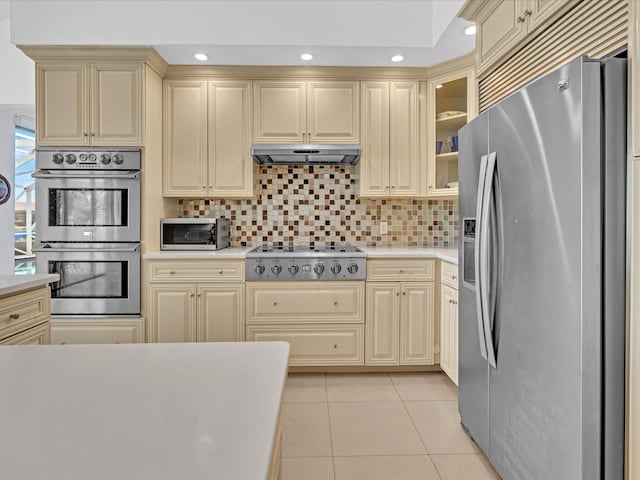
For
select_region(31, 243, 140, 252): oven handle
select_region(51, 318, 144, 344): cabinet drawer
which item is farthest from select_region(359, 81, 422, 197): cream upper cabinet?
select_region(51, 318, 144, 344): cabinet drawer

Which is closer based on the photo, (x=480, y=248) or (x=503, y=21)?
(x=480, y=248)

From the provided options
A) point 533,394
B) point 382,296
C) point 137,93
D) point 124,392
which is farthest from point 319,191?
point 124,392

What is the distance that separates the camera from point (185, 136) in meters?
3.36

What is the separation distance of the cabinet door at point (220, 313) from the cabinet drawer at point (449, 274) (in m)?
1.47

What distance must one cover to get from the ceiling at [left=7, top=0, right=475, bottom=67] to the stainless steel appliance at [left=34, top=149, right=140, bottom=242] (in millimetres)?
804

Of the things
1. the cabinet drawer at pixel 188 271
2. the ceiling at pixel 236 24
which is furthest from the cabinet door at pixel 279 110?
the cabinet drawer at pixel 188 271

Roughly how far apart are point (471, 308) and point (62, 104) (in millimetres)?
3110

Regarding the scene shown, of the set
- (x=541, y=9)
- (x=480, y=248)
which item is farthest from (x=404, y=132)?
(x=480, y=248)

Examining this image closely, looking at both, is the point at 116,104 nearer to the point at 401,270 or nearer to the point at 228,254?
the point at 228,254

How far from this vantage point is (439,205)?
3756 millimetres

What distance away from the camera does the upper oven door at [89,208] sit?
3016mm

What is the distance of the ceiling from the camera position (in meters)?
2.93

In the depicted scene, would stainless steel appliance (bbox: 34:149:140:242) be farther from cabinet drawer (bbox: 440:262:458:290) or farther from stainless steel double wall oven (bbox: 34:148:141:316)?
cabinet drawer (bbox: 440:262:458:290)

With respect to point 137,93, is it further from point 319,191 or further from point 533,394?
point 533,394
